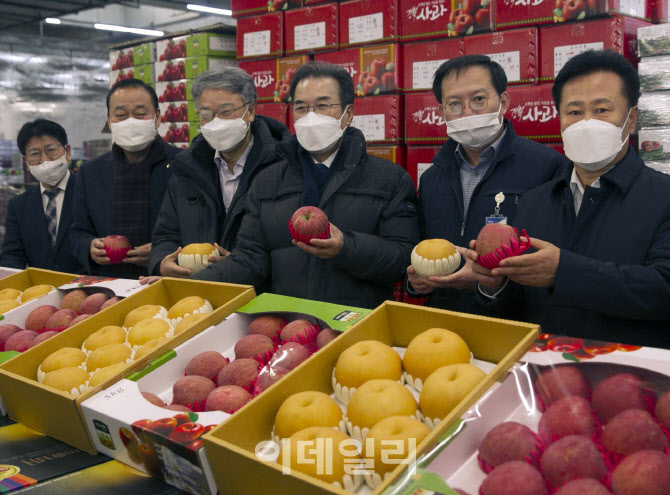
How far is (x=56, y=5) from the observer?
43.3ft

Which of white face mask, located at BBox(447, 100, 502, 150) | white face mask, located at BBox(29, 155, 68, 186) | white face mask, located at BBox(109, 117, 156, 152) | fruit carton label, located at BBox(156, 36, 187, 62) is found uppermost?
fruit carton label, located at BBox(156, 36, 187, 62)

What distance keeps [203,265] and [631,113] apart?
1744mm

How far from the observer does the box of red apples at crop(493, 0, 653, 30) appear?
11.2 ft

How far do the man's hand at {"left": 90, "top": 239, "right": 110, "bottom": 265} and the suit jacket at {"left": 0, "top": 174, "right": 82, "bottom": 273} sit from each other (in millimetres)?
635

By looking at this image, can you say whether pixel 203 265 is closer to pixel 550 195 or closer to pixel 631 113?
pixel 550 195

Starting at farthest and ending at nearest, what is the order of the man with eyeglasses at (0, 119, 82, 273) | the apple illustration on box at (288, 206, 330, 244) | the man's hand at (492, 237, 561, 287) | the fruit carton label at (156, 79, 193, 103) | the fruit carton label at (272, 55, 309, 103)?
the fruit carton label at (156, 79, 193, 103), the fruit carton label at (272, 55, 309, 103), the man with eyeglasses at (0, 119, 82, 273), the apple illustration on box at (288, 206, 330, 244), the man's hand at (492, 237, 561, 287)

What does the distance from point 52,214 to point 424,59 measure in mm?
2683

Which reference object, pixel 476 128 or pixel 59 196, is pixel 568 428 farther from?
pixel 59 196

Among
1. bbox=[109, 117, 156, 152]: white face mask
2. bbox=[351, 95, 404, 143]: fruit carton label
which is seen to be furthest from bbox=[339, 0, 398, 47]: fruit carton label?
bbox=[109, 117, 156, 152]: white face mask

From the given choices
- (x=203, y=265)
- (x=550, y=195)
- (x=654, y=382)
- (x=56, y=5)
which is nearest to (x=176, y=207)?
(x=203, y=265)

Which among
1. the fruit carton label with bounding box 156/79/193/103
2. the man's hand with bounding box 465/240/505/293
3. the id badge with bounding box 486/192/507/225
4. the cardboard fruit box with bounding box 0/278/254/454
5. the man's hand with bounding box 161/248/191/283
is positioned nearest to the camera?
the cardboard fruit box with bounding box 0/278/254/454

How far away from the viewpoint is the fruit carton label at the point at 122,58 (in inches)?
258

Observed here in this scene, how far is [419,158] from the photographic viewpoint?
428 cm

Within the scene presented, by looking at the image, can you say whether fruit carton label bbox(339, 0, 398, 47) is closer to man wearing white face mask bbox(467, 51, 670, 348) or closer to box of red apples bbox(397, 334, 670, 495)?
man wearing white face mask bbox(467, 51, 670, 348)
